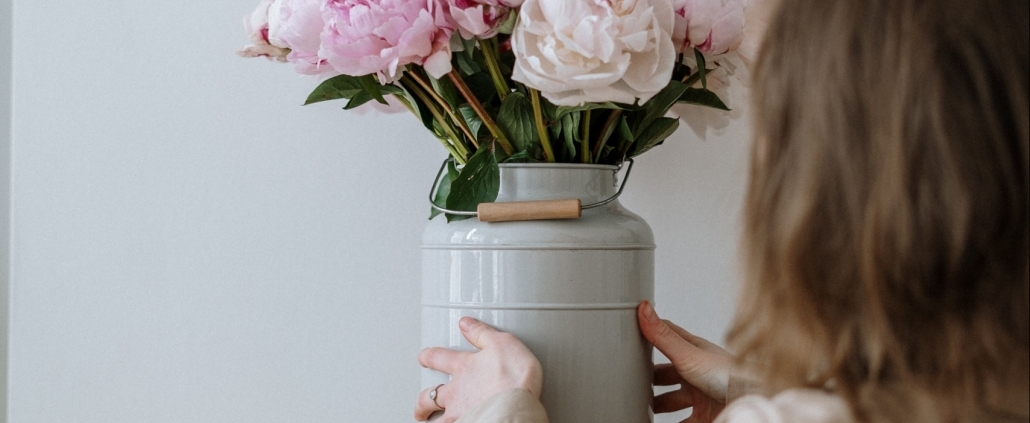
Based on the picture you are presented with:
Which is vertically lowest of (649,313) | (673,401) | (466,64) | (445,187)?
(673,401)

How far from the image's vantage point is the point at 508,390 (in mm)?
701

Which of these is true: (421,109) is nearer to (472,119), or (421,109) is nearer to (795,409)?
(472,119)

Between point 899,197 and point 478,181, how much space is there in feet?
A: 1.18

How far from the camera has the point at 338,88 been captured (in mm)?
802

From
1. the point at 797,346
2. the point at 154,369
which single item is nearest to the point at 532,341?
the point at 797,346

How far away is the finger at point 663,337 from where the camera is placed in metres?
0.78

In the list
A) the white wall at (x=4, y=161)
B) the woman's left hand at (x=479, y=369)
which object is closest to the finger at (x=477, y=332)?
the woman's left hand at (x=479, y=369)

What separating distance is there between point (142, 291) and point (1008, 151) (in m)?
0.91

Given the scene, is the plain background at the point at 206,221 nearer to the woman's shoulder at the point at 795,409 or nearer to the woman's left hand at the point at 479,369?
the woman's left hand at the point at 479,369

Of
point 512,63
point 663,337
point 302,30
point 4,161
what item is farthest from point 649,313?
point 4,161

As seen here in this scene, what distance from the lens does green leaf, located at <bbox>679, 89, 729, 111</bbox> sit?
0.81 meters

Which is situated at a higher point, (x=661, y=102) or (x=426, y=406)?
(x=661, y=102)

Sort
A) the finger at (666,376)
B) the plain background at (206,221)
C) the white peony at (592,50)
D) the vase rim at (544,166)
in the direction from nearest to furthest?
the white peony at (592,50), the vase rim at (544,166), the finger at (666,376), the plain background at (206,221)

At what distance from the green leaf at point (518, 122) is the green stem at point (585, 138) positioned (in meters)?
0.04
